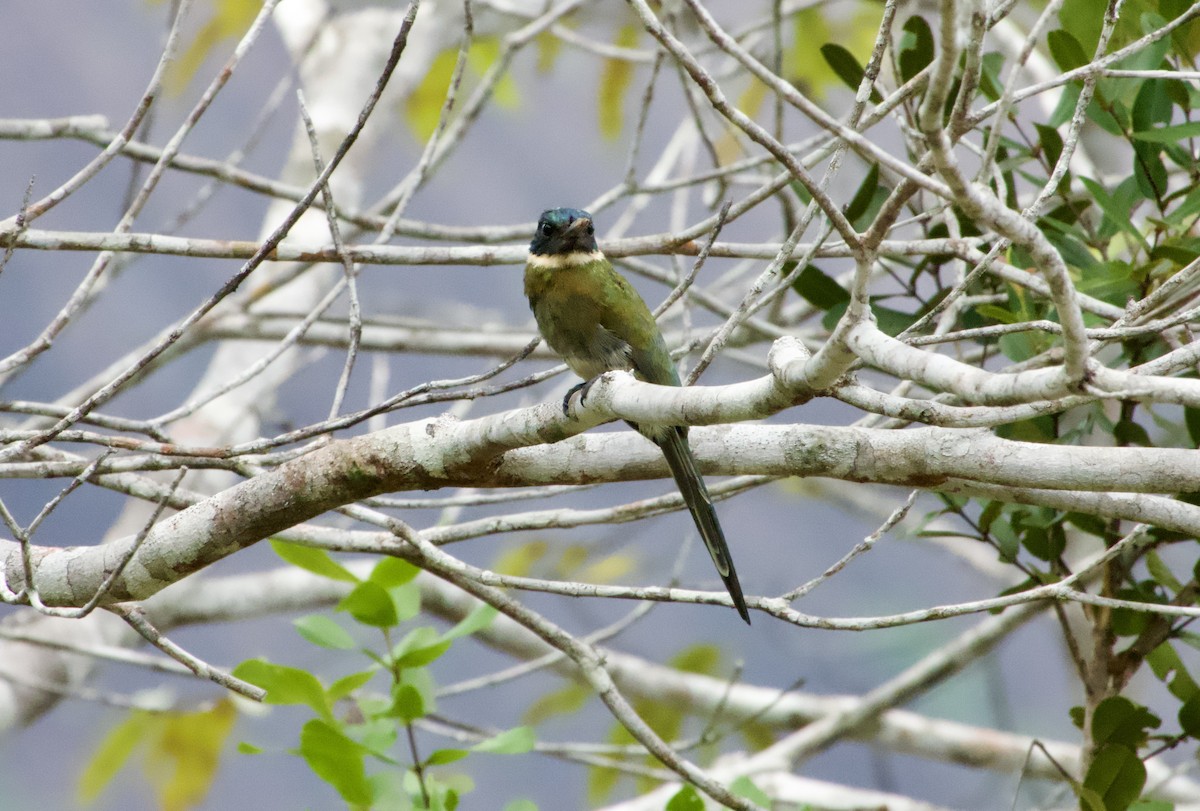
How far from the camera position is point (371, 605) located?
202 cm

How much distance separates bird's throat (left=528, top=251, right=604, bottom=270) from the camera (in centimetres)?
261

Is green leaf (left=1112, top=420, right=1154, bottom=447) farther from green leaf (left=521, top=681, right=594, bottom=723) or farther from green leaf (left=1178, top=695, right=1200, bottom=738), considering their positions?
green leaf (left=521, top=681, right=594, bottom=723)

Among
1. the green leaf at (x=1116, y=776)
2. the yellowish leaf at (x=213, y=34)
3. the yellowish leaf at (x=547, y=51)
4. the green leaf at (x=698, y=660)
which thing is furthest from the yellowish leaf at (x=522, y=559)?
the green leaf at (x=1116, y=776)

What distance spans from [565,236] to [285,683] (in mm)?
1182

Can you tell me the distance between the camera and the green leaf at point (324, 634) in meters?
2.04

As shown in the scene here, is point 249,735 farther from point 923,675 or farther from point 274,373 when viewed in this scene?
point 923,675

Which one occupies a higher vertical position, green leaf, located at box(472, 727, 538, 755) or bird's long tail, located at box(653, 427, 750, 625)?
bird's long tail, located at box(653, 427, 750, 625)

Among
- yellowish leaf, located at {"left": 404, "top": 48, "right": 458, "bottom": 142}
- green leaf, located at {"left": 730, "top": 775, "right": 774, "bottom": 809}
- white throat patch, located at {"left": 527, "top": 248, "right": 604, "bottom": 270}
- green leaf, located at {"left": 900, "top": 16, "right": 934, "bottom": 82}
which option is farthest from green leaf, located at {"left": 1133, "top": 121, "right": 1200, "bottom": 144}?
yellowish leaf, located at {"left": 404, "top": 48, "right": 458, "bottom": 142}

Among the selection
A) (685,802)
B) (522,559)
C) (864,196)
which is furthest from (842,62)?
(522,559)

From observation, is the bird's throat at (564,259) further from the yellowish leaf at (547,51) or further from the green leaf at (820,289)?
the yellowish leaf at (547,51)

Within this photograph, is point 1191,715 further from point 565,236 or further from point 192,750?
point 192,750

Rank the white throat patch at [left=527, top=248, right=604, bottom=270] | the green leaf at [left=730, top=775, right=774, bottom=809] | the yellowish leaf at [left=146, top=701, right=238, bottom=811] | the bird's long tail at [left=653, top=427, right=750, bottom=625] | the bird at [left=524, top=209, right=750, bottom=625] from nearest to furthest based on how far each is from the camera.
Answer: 1. the bird's long tail at [left=653, top=427, right=750, bottom=625]
2. the green leaf at [left=730, top=775, right=774, bottom=809]
3. the bird at [left=524, top=209, right=750, bottom=625]
4. the white throat patch at [left=527, top=248, right=604, bottom=270]
5. the yellowish leaf at [left=146, top=701, right=238, bottom=811]

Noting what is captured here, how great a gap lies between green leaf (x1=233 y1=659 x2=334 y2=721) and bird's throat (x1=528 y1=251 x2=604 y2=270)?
3.49 ft

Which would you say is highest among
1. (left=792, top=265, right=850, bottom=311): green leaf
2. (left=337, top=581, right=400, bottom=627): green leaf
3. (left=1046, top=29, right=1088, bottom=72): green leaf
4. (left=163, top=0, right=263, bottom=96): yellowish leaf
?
(left=163, top=0, right=263, bottom=96): yellowish leaf
